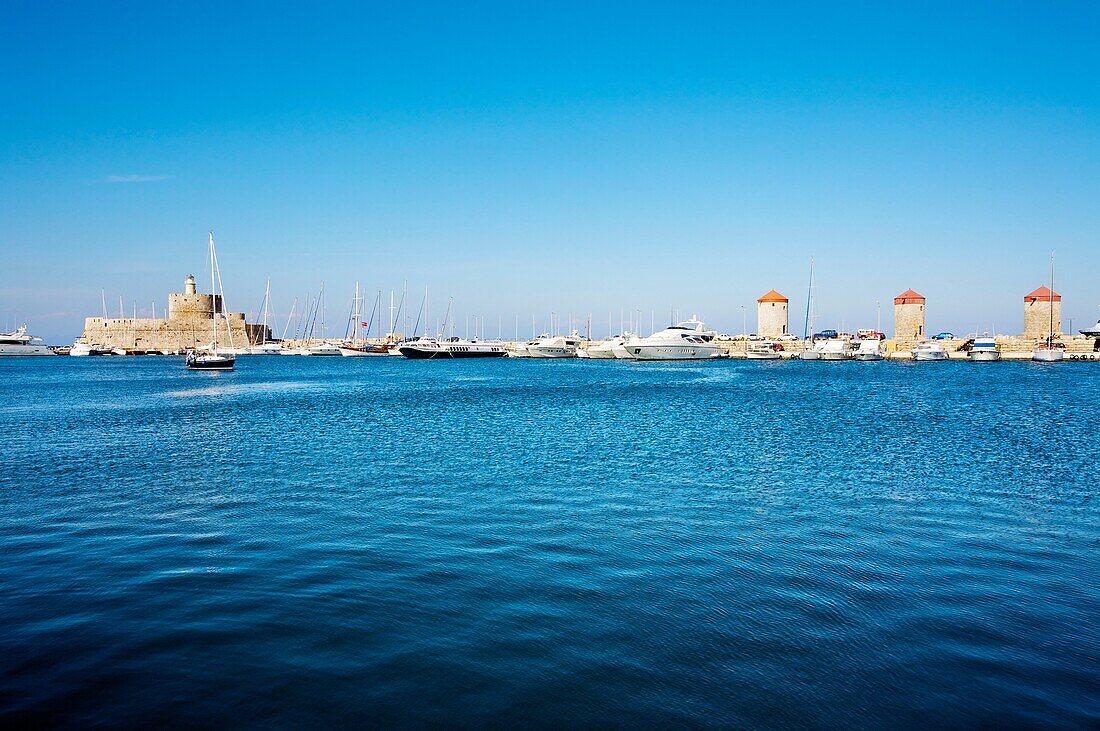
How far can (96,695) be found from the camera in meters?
6.16

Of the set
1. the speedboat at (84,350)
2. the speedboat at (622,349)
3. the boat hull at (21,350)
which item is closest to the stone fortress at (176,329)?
the speedboat at (84,350)

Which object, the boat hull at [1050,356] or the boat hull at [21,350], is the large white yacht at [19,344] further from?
the boat hull at [1050,356]

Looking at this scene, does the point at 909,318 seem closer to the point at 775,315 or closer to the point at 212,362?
the point at 775,315

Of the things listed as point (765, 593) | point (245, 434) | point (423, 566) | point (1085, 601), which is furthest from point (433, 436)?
point (1085, 601)

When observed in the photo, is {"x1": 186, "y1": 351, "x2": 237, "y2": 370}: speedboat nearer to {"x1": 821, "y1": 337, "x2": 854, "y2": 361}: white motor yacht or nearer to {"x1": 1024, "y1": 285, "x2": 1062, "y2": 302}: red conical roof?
{"x1": 821, "y1": 337, "x2": 854, "y2": 361}: white motor yacht

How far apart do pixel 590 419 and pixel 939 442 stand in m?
12.6

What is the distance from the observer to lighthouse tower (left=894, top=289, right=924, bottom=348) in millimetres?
124875

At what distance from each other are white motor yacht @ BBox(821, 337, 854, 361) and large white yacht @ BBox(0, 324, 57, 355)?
137 metres

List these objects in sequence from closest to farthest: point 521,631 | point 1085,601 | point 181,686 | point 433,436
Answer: point 181,686, point 521,631, point 1085,601, point 433,436

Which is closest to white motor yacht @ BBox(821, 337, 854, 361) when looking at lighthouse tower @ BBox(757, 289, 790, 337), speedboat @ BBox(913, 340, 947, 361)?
speedboat @ BBox(913, 340, 947, 361)

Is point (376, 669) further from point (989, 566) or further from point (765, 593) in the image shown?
point (989, 566)

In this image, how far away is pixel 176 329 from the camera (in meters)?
138

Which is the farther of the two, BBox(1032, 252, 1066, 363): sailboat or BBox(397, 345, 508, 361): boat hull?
BBox(397, 345, 508, 361): boat hull

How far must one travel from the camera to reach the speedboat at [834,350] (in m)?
113
